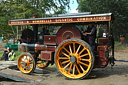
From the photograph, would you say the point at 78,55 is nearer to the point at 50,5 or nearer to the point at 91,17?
the point at 91,17

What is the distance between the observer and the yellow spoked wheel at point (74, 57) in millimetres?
6016

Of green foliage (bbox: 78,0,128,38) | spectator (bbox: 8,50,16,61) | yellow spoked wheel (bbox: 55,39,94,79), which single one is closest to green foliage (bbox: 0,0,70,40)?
spectator (bbox: 8,50,16,61)

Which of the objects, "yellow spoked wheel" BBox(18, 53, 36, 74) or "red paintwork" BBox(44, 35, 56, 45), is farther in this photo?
"yellow spoked wheel" BBox(18, 53, 36, 74)

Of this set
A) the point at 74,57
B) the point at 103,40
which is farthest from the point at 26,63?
the point at 103,40

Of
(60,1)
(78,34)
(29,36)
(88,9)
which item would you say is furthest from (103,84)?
(88,9)

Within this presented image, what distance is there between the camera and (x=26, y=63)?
730cm

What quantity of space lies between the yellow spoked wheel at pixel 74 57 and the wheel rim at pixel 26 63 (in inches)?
56.4

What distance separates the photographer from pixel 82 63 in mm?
6195

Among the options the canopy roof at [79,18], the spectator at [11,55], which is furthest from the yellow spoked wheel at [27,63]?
the spectator at [11,55]

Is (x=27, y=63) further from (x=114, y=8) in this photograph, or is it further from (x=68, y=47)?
(x=114, y=8)

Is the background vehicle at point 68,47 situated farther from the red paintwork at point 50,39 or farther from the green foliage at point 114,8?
the green foliage at point 114,8

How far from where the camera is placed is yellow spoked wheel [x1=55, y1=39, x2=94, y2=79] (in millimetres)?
6016

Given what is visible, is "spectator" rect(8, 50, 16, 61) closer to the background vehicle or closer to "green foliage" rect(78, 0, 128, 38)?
the background vehicle

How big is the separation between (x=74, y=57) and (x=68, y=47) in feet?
2.11
